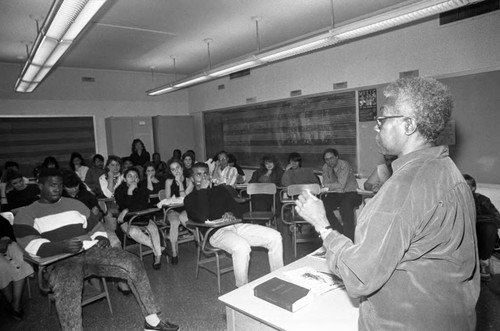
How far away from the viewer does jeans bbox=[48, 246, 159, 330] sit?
2.17m

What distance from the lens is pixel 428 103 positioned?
3.14ft

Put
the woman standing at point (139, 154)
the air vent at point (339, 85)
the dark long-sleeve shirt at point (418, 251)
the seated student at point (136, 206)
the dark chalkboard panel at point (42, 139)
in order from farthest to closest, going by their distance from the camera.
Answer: the woman standing at point (139, 154)
the dark chalkboard panel at point (42, 139)
the air vent at point (339, 85)
the seated student at point (136, 206)
the dark long-sleeve shirt at point (418, 251)

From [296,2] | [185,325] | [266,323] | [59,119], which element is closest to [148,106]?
[59,119]

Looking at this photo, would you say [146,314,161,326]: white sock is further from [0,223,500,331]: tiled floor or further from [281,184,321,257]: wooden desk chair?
[281,184,321,257]: wooden desk chair

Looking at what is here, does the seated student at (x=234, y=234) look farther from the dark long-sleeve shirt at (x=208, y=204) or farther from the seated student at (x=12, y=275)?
the seated student at (x=12, y=275)

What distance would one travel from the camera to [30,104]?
6.82 meters

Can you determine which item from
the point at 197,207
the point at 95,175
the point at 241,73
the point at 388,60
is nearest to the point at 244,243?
the point at 197,207

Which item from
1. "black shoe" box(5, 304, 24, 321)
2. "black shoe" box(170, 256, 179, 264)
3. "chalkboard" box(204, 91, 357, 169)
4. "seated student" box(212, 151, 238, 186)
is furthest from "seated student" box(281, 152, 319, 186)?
"black shoe" box(5, 304, 24, 321)

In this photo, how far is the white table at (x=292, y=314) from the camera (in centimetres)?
131

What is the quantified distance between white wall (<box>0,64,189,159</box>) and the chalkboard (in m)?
1.44

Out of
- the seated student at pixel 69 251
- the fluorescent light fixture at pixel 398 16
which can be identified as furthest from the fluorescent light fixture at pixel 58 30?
the fluorescent light fixture at pixel 398 16

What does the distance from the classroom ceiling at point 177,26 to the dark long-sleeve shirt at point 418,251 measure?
360 centimetres

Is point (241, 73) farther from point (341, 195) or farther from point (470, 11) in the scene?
point (470, 11)

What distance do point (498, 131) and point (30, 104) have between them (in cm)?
808
